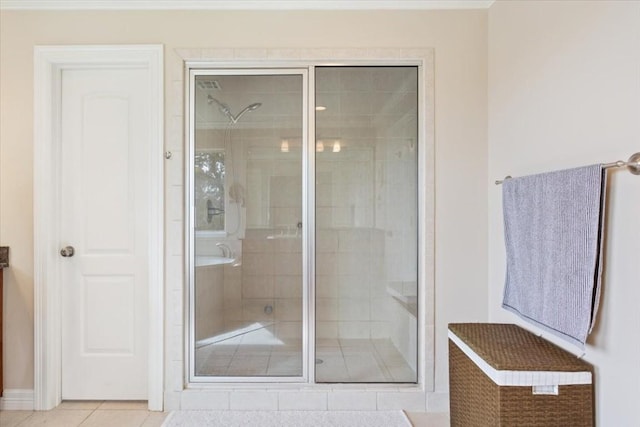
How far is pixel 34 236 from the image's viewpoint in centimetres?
214

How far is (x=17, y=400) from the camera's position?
2.16 m

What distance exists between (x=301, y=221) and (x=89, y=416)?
5.82 ft

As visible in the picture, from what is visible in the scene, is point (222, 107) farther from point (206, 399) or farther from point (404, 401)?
point (404, 401)

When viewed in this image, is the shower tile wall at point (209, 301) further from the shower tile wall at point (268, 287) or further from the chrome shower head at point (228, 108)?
the chrome shower head at point (228, 108)

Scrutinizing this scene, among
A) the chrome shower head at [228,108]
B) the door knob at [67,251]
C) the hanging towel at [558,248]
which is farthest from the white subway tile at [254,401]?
the chrome shower head at [228,108]

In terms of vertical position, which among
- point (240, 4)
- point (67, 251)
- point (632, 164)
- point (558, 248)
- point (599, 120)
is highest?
point (240, 4)

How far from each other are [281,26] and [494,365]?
217 centimetres

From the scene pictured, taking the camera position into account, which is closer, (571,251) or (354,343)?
(571,251)

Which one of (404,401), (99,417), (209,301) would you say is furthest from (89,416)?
(404,401)

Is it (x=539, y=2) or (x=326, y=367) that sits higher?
(x=539, y=2)

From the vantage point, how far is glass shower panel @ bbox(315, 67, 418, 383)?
2.26 meters

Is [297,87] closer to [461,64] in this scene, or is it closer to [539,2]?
[461,64]

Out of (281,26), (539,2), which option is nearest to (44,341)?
(281,26)

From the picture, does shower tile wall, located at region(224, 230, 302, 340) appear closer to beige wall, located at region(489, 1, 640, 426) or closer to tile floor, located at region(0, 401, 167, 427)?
tile floor, located at region(0, 401, 167, 427)
